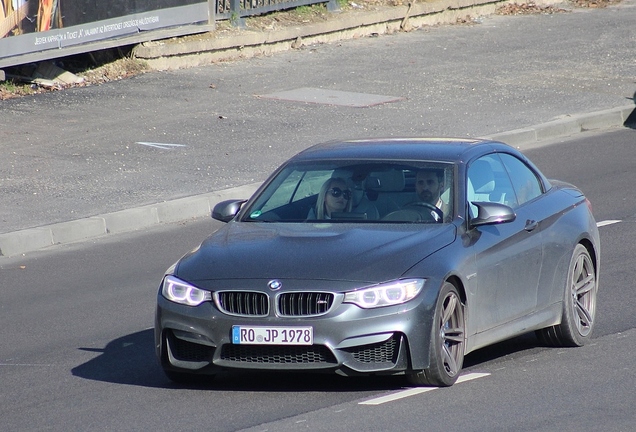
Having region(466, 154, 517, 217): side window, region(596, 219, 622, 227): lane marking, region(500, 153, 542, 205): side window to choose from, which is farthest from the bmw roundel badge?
region(596, 219, 622, 227): lane marking

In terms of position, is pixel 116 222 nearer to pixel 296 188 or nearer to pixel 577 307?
pixel 296 188

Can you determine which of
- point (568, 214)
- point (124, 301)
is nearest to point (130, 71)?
point (124, 301)

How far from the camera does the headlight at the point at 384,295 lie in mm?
6805

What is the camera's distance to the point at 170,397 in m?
7.18

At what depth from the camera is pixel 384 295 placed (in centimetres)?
683

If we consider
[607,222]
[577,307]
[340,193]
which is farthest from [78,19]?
[577,307]

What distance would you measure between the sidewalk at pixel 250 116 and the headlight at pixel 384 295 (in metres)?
6.38

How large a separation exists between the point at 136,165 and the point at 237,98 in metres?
4.36

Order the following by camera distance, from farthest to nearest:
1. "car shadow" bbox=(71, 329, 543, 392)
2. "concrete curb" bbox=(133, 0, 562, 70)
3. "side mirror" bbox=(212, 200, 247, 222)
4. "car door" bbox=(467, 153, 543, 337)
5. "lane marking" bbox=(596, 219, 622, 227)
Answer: "concrete curb" bbox=(133, 0, 562, 70)
"lane marking" bbox=(596, 219, 622, 227)
"side mirror" bbox=(212, 200, 247, 222)
"car door" bbox=(467, 153, 543, 337)
"car shadow" bbox=(71, 329, 543, 392)

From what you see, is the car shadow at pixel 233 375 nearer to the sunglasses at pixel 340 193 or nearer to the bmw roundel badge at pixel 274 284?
the bmw roundel badge at pixel 274 284

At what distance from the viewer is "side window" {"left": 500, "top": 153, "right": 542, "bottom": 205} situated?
8398 millimetres

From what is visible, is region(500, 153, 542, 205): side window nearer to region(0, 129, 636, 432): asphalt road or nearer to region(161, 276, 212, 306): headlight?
region(0, 129, 636, 432): asphalt road

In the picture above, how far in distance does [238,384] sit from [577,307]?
2471mm

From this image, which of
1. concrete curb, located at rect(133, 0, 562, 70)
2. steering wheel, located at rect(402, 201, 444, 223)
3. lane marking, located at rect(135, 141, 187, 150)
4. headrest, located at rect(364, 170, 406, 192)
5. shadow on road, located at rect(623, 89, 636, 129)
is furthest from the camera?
concrete curb, located at rect(133, 0, 562, 70)
